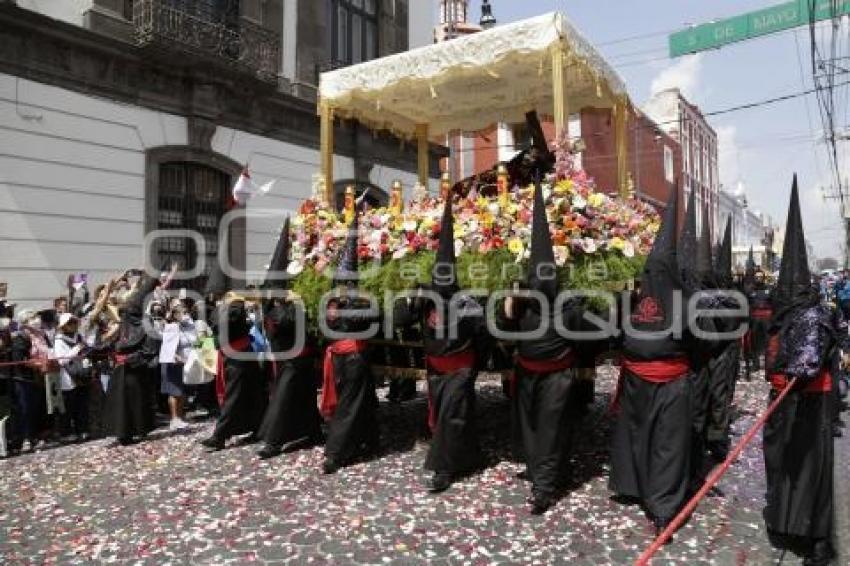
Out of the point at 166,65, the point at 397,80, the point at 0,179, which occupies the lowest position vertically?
the point at 0,179

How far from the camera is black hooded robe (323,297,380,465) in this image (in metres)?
6.47

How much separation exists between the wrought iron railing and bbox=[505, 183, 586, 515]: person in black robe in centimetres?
869

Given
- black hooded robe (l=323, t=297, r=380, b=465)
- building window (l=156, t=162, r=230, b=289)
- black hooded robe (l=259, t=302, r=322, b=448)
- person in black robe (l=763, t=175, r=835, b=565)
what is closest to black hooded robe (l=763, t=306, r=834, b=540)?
person in black robe (l=763, t=175, r=835, b=565)

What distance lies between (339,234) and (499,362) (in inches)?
83.0

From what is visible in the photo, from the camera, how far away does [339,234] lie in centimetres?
740

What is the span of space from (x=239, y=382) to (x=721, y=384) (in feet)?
16.5

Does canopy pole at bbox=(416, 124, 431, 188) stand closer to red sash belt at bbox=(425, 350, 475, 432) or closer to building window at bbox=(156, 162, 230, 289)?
red sash belt at bbox=(425, 350, 475, 432)

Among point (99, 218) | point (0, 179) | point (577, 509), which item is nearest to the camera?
point (577, 509)

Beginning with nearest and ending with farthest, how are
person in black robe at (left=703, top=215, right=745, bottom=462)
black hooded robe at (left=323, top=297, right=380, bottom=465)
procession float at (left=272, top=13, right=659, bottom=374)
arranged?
1. procession float at (left=272, top=13, right=659, bottom=374)
2. black hooded robe at (left=323, top=297, right=380, bottom=465)
3. person in black robe at (left=703, top=215, right=745, bottom=462)

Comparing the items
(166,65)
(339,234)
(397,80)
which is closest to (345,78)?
(397,80)

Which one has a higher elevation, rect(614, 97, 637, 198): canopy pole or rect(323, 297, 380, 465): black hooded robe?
Result: rect(614, 97, 637, 198): canopy pole

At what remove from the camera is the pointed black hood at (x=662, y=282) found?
198 inches

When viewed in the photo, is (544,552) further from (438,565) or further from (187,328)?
(187,328)

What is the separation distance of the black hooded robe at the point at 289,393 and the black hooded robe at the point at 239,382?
1.20 feet
